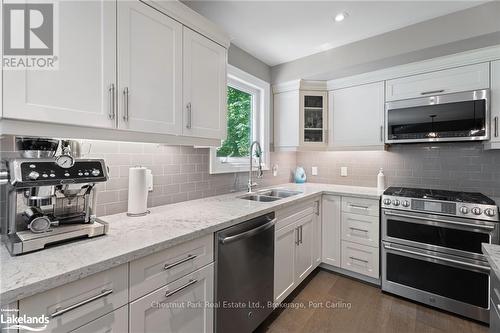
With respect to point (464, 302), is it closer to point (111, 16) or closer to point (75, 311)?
point (75, 311)

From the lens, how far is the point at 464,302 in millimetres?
1910

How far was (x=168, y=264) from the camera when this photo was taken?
1.12m

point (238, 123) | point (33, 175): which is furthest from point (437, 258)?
point (33, 175)

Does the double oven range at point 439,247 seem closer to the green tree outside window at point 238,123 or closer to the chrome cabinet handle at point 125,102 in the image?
the green tree outside window at point 238,123

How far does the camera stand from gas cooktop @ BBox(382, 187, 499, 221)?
1.83m

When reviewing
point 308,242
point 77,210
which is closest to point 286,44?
point 308,242

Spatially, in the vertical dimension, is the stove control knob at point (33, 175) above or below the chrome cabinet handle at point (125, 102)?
below

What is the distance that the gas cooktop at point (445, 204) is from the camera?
1.83m

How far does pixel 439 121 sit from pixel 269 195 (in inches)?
70.3

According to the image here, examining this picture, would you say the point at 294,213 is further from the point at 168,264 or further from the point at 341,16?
the point at 341,16

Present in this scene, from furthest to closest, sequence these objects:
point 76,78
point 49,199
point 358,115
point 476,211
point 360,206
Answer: point 358,115 → point 360,206 → point 476,211 → point 76,78 → point 49,199

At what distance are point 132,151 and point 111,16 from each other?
2.60ft

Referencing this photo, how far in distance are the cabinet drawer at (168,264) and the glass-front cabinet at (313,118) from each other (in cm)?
204

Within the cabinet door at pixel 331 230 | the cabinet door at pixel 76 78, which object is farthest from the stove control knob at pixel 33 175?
the cabinet door at pixel 331 230
